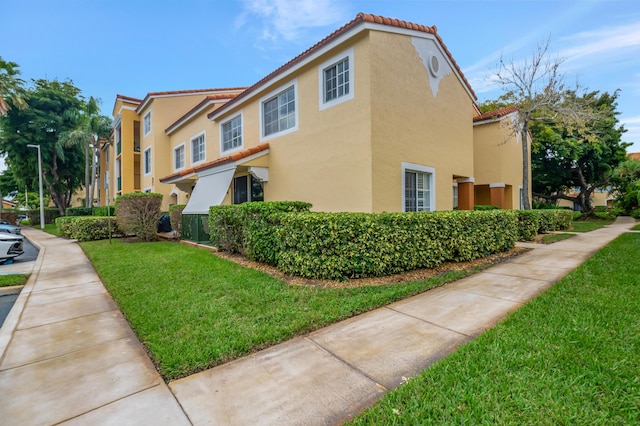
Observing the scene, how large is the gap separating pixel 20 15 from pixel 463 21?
1937cm

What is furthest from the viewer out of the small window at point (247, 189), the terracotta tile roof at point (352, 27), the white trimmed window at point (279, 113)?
the small window at point (247, 189)

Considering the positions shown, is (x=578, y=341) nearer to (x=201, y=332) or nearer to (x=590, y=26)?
(x=201, y=332)

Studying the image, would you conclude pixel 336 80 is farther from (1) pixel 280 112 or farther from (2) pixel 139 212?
(2) pixel 139 212

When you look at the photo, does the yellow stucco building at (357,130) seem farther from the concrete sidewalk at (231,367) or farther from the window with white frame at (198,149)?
the concrete sidewalk at (231,367)

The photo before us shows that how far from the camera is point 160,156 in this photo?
23.7 metres

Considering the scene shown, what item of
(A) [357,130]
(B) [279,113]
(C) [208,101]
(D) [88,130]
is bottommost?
(A) [357,130]

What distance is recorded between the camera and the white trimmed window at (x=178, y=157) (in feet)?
73.1

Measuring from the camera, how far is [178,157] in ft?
75.7

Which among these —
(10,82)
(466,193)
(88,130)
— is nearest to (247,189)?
(466,193)

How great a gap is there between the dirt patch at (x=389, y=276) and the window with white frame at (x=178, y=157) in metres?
15.2

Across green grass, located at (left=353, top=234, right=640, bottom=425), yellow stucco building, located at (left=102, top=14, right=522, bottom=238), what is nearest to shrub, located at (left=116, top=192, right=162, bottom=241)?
yellow stucco building, located at (left=102, top=14, right=522, bottom=238)

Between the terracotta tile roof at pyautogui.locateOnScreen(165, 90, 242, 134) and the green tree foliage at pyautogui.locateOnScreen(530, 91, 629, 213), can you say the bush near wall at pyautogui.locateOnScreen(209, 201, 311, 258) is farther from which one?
the green tree foliage at pyautogui.locateOnScreen(530, 91, 629, 213)

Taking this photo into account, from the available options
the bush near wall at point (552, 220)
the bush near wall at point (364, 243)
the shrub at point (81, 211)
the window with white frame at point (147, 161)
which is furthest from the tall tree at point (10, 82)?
the bush near wall at point (552, 220)

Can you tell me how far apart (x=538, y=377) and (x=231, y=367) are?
3.42m
